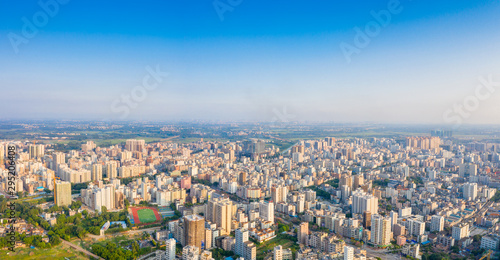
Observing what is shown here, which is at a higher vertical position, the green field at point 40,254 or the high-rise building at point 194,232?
the high-rise building at point 194,232

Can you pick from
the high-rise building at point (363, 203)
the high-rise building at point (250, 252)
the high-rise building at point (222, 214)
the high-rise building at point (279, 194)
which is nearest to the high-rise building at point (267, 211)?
the high-rise building at point (222, 214)

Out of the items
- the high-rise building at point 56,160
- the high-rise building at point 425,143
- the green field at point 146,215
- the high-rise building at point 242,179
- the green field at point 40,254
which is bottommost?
the green field at point 146,215

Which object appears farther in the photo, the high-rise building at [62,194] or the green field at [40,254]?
the high-rise building at [62,194]

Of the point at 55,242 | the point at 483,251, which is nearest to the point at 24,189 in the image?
the point at 55,242

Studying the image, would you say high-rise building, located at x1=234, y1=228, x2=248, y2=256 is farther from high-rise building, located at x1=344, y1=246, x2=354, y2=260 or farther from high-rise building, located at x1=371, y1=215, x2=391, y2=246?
high-rise building, located at x1=371, y1=215, x2=391, y2=246

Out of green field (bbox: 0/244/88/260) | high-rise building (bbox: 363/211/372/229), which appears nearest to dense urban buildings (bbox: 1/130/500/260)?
high-rise building (bbox: 363/211/372/229)

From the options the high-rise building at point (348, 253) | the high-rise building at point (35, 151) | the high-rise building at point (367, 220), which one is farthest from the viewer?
the high-rise building at point (35, 151)

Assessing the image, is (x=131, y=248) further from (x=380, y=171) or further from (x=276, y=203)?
(x=380, y=171)

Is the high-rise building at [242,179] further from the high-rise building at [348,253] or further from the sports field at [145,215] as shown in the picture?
the high-rise building at [348,253]
